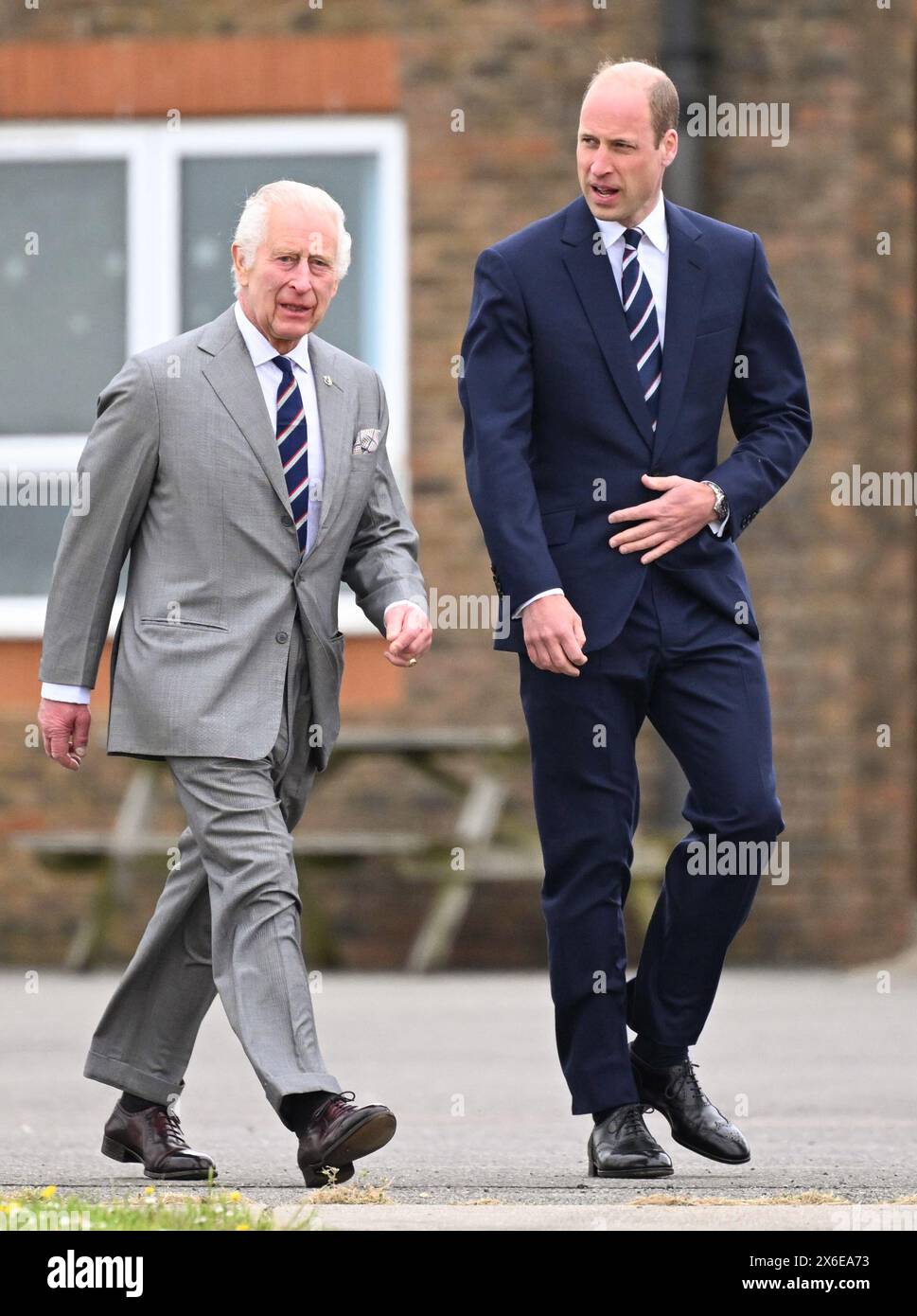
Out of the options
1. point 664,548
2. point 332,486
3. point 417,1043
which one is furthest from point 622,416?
point 417,1043

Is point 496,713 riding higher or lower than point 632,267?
lower

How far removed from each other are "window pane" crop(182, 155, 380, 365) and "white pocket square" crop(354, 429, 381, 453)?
5202 mm

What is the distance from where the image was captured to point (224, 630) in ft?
16.6

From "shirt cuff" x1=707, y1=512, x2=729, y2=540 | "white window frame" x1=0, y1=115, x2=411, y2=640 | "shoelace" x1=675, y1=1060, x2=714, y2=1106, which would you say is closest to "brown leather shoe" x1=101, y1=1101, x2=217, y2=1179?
"shoelace" x1=675, y1=1060, x2=714, y2=1106

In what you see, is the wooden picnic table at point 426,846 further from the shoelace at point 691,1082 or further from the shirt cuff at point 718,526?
the shirt cuff at point 718,526

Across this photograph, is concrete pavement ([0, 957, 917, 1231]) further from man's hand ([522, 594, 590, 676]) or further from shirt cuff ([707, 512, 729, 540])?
shirt cuff ([707, 512, 729, 540])

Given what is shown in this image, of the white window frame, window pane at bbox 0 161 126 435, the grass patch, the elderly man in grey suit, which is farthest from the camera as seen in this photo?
window pane at bbox 0 161 126 435

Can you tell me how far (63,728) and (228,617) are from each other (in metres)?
0.44

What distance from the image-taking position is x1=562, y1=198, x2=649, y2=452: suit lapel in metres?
5.19

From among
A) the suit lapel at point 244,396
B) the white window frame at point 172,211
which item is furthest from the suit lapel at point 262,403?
the white window frame at point 172,211

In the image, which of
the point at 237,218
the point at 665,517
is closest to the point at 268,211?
the point at 665,517

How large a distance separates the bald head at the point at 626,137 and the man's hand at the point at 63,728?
1513 mm

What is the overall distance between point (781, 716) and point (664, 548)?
5.03 m

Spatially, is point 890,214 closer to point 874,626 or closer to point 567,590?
point 874,626
